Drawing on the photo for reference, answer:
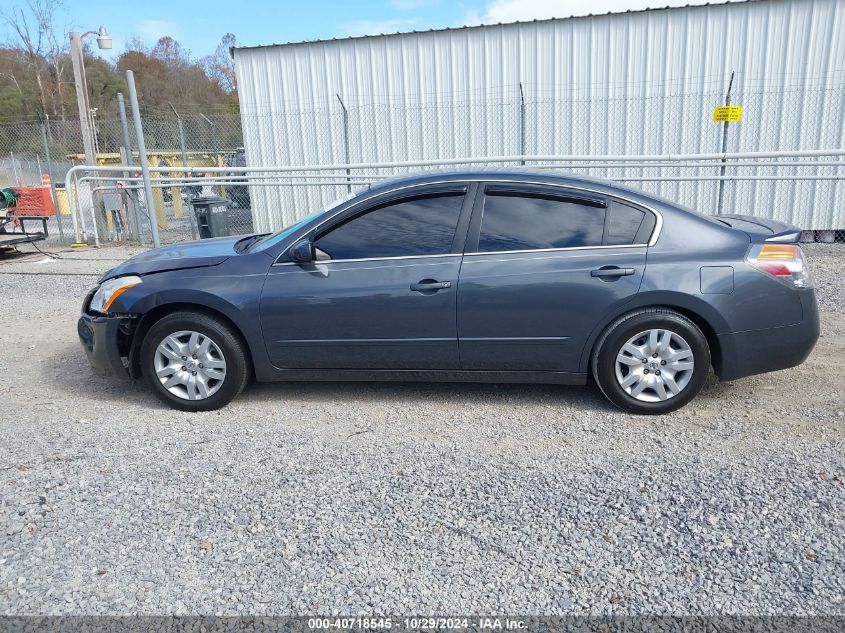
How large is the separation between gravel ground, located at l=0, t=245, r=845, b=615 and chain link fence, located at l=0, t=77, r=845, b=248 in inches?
240

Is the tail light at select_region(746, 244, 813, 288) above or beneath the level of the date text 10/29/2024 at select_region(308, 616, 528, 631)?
above

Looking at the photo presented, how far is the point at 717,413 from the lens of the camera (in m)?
4.03

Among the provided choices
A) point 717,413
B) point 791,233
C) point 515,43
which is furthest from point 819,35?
point 717,413

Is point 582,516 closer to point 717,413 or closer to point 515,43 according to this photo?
point 717,413

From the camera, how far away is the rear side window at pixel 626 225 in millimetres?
3943

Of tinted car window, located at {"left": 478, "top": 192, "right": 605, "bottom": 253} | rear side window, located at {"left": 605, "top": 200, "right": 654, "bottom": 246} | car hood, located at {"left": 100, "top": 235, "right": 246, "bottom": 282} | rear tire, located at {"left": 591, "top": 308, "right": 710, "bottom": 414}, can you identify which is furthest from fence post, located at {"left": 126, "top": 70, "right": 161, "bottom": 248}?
rear tire, located at {"left": 591, "top": 308, "right": 710, "bottom": 414}

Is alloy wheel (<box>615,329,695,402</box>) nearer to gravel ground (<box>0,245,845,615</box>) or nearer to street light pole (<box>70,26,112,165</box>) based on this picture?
gravel ground (<box>0,245,845,615</box>)

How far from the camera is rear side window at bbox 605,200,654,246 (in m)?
3.94

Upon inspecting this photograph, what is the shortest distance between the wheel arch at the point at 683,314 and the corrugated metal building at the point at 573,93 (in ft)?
21.7

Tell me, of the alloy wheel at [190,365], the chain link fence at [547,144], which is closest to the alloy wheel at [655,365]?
the alloy wheel at [190,365]

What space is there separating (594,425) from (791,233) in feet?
5.59

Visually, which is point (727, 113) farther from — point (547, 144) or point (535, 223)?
point (535, 223)

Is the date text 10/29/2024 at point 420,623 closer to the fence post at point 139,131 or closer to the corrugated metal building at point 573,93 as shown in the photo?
the fence post at point 139,131

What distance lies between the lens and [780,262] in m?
3.88
